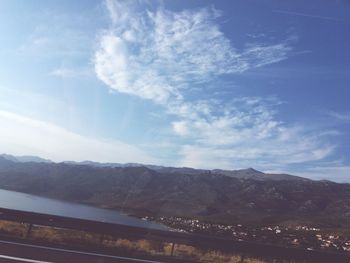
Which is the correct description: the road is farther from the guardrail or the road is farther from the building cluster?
the building cluster

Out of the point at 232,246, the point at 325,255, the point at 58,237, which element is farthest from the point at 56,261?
the point at 325,255

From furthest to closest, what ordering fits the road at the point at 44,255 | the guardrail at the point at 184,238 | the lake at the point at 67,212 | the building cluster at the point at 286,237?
the lake at the point at 67,212 < the building cluster at the point at 286,237 < the guardrail at the point at 184,238 < the road at the point at 44,255

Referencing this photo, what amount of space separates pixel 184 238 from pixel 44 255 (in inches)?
237

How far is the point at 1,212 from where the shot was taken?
1675 cm

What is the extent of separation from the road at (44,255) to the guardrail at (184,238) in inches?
125

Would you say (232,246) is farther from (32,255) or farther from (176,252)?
(32,255)

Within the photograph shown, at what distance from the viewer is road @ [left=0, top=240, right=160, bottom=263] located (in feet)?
32.9

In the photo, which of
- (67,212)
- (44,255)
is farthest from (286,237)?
(67,212)

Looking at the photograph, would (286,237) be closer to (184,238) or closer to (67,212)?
(184,238)

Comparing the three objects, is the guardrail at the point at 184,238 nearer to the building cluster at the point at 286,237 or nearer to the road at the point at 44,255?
the road at the point at 44,255

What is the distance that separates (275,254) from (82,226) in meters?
6.75

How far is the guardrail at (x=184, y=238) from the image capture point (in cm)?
1528

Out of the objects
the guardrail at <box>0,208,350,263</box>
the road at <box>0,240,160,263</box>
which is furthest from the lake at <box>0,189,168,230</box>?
the road at <box>0,240,160,263</box>

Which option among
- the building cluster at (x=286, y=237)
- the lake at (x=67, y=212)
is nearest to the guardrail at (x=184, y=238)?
the building cluster at (x=286, y=237)
